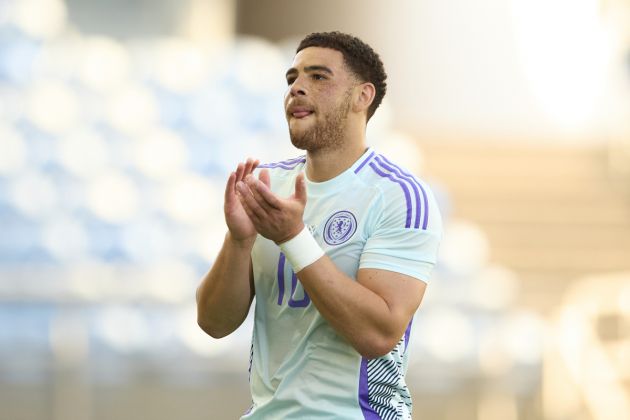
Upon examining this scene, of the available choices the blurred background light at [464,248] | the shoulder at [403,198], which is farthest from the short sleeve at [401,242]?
the blurred background light at [464,248]

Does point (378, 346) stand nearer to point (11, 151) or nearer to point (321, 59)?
point (321, 59)

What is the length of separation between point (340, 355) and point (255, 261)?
0.36 meters

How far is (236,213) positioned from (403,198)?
417 mm

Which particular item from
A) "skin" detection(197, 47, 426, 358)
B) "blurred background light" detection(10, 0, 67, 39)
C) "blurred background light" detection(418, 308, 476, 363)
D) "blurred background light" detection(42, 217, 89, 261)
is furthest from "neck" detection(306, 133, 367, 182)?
"blurred background light" detection(10, 0, 67, 39)

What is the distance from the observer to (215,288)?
3.05m

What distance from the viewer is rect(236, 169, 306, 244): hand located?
2672 mm

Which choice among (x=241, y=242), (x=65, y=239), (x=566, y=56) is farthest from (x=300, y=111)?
(x=566, y=56)

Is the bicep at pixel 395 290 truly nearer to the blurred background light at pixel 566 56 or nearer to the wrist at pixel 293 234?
the wrist at pixel 293 234

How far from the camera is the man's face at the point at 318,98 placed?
9.84ft

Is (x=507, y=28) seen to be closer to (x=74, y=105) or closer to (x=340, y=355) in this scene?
(x=74, y=105)

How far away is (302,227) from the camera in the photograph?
9.00ft

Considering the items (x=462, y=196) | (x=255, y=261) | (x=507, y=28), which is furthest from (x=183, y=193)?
(x=255, y=261)

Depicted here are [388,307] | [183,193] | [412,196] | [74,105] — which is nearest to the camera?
[388,307]

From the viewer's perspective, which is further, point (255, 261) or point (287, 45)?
point (287, 45)
